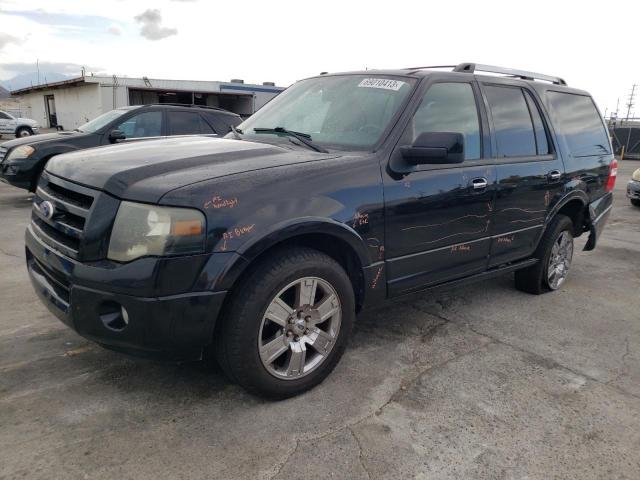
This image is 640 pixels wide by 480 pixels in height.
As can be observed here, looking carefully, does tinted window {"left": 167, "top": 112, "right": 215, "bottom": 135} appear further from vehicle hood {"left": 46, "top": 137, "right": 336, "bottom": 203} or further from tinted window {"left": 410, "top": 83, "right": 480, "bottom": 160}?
tinted window {"left": 410, "top": 83, "right": 480, "bottom": 160}

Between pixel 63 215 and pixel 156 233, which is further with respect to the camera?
pixel 63 215

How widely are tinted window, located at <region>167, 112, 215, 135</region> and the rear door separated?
571 cm

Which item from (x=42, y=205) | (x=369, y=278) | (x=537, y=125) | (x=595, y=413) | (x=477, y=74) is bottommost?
(x=595, y=413)

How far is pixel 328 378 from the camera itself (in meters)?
3.08

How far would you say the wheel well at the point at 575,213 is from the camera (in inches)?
191

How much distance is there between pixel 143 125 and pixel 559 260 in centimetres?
656

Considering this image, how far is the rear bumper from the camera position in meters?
5.09

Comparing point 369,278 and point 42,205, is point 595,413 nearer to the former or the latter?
point 369,278

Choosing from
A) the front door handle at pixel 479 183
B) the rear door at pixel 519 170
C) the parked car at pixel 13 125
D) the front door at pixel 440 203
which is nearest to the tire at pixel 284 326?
the front door at pixel 440 203

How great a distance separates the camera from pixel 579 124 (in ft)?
16.2

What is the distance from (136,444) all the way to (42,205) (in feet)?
4.78

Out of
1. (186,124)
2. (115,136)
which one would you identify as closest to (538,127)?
(115,136)

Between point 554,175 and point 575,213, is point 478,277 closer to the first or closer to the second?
point 554,175

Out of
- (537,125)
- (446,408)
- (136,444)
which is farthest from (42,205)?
(537,125)
